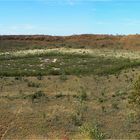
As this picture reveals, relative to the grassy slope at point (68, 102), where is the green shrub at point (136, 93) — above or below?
above

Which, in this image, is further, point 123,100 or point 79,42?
point 79,42

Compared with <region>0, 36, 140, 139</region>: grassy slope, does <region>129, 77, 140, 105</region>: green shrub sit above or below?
above

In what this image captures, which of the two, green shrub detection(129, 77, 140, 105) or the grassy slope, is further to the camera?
the grassy slope

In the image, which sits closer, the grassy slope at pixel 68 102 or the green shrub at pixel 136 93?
the green shrub at pixel 136 93

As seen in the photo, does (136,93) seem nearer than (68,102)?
Yes

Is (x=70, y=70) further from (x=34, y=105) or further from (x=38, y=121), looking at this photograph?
(x=38, y=121)

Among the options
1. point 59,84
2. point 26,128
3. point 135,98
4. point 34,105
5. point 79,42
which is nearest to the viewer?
point 135,98

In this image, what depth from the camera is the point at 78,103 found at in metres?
23.7

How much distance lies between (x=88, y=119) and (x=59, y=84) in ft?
37.6

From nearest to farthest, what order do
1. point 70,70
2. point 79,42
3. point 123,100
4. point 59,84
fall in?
1. point 123,100
2. point 59,84
3. point 70,70
4. point 79,42

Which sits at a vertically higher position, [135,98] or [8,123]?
[135,98]

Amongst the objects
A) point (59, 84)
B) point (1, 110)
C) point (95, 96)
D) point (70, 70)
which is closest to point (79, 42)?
point (70, 70)

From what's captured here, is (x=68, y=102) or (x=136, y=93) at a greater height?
(x=136, y=93)

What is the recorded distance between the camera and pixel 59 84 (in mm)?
31328
